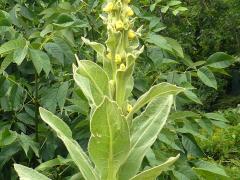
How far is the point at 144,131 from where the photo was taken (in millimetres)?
1127

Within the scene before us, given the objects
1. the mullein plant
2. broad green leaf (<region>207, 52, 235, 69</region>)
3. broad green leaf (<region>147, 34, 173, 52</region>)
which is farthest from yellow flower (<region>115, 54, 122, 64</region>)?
broad green leaf (<region>207, 52, 235, 69</region>)

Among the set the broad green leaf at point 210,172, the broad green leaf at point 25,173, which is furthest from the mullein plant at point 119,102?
the broad green leaf at point 210,172

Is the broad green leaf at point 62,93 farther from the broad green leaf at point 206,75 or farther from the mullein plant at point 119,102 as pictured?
the mullein plant at point 119,102

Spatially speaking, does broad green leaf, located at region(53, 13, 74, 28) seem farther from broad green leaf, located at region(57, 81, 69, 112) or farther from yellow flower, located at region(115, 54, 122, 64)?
yellow flower, located at region(115, 54, 122, 64)

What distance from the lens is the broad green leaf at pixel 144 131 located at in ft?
3.58

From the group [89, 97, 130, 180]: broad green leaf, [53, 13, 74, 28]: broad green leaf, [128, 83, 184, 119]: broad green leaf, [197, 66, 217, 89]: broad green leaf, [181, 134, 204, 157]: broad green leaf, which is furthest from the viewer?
[197, 66, 217, 89]: broad green leaf

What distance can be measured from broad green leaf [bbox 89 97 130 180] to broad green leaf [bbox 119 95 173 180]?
0.17 ft

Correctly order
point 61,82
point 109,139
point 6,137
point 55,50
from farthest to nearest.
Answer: point 61,82 < point 55,50 < point 6,137 < point 109,139

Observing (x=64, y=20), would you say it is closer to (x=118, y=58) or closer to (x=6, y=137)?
(x=6, y=137)

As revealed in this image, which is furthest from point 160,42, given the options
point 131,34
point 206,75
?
point 131,34

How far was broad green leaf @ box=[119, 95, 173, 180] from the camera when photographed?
1.09 metres

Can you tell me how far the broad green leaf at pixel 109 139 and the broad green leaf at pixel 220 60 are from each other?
4.42 feet

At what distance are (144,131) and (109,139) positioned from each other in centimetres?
16

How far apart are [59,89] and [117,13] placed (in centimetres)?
111
